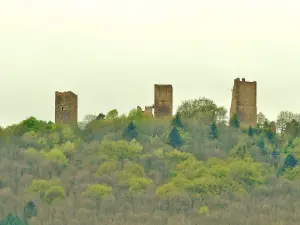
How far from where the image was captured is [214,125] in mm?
137000

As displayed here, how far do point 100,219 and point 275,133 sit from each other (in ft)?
95.0

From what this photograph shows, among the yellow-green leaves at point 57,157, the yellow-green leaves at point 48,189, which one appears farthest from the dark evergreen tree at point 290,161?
the yellow-green leaves at point 48,189

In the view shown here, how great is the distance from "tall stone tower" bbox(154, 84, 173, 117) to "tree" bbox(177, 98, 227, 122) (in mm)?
7939

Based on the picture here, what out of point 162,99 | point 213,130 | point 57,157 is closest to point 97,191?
point 57,157

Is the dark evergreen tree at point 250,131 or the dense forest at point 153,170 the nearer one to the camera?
the dense forest at point 153,170

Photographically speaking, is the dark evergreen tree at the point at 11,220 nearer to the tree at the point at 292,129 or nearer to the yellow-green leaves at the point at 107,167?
the yellow-green leaves at the point at 107,167

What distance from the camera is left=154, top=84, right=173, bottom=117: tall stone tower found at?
133 meters

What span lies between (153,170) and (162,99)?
7797mm

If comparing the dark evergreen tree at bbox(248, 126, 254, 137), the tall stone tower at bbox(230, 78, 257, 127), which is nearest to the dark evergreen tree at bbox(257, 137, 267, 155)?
the dark evergreen tree at bbox(248, 126, 254, 137)

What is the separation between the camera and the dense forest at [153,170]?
12119 centimetres

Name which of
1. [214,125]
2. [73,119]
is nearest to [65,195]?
[73,119]

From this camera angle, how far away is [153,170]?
438 ft

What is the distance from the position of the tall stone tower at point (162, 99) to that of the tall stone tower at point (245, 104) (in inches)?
285

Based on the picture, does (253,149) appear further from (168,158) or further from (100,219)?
(100,219)
